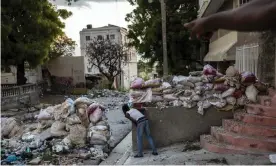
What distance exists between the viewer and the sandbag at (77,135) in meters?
7.94

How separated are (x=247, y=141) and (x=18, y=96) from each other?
14.1 m

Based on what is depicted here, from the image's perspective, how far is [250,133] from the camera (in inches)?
258

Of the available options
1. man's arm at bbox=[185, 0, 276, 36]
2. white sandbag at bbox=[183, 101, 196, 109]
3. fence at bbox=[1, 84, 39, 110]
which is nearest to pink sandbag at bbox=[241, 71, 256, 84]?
white sandbag at bbox=[183, 101, 196, 109]

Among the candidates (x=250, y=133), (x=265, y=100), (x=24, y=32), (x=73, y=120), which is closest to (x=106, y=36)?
(x=24, y=32)

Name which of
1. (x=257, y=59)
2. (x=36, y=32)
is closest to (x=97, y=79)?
(x=36, y=32)

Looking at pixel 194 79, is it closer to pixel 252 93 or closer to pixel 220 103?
pixel 220 103

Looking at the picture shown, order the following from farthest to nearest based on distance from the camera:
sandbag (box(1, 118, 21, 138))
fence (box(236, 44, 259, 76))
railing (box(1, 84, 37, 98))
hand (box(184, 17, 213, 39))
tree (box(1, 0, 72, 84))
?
1. tree (box(1, 0, 72, 84))
2. railing (box(1, 84, 37, 98))
3. sandbag (box(1, 118, 21, 138))
4. fence (box(236, 44, 259, 76))
5. hand (box(184, 17, 213, 39))

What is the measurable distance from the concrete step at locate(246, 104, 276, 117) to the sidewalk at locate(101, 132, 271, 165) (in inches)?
38.5

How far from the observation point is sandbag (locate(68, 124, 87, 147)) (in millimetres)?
7938

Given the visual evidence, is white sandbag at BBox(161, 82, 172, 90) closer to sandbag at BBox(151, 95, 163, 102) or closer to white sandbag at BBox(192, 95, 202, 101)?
sandbag at BBox(151, 95, 163, 102)

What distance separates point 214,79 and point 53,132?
4101 millimetres

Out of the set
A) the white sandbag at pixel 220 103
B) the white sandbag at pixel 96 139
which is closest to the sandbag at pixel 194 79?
the white sandbag at pixel 220 103

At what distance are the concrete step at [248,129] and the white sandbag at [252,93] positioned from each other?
2.11ft

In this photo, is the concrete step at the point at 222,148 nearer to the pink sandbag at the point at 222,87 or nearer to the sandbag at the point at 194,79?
the pink sandbag at the point at 222,87
